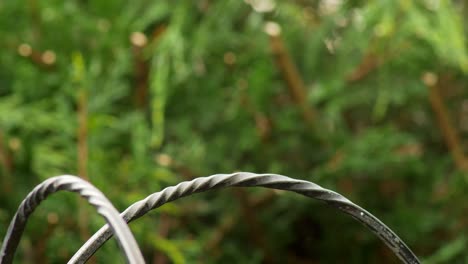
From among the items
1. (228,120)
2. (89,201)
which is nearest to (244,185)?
(89,201)

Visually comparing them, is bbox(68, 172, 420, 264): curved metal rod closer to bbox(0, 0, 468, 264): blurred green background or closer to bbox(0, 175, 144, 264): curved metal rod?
bbox(0, 175, 144, 264): curved metal rod

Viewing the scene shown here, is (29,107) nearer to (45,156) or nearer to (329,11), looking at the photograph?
(45,156)

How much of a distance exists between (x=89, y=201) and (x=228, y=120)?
876 mm

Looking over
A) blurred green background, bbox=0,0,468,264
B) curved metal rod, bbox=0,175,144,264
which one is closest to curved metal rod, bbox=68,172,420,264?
curved metal rod, bbox=0,175,144,264

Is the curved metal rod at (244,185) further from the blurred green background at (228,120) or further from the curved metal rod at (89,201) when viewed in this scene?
the blurred green background at (228,120)

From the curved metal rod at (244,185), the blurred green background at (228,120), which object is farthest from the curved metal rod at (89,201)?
the blurred green background at (228,120)

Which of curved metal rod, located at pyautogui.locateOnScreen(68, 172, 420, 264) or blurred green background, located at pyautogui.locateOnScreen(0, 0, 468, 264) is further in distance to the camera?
blurred green background, located at pyautogui.locateOnScreen(0, 0, 468, 264)

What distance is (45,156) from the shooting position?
98 cm

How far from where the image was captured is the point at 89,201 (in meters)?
0.33

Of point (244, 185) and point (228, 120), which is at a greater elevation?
point (244, 185)

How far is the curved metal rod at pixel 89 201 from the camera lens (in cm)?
29

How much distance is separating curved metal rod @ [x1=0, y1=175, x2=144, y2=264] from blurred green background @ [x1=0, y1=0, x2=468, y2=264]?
0.55 metres

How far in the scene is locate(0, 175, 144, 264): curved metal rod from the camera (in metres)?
0.29

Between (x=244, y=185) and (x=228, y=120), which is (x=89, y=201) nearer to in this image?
(x=244, y=185)
